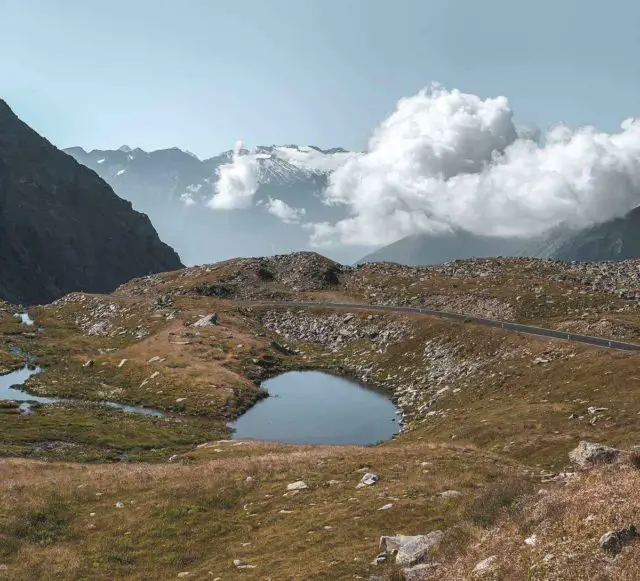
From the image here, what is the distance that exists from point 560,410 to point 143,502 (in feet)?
118

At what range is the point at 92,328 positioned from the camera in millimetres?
131625

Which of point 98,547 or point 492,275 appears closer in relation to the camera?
point 98,547

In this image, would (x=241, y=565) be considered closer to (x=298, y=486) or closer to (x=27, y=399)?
(x=298, y=486)

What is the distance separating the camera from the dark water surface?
63094 millimetres

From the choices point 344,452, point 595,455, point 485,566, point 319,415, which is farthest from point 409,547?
point 319,415

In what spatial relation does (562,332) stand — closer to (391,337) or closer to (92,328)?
(391,337)

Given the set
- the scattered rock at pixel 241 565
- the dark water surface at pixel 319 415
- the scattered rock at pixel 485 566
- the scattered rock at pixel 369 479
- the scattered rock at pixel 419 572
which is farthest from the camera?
the dark water surface at pixel 319 415

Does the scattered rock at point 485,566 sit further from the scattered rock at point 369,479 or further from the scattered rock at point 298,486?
the scattered rock at point 298,486

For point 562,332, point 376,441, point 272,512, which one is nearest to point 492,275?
point 562,332

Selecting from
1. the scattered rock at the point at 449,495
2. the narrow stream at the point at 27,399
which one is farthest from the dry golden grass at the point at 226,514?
the narrow stream at the point at 27,399

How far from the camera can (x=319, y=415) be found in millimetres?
71312

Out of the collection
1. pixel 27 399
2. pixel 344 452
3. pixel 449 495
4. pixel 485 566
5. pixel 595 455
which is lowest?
pixel 344 452

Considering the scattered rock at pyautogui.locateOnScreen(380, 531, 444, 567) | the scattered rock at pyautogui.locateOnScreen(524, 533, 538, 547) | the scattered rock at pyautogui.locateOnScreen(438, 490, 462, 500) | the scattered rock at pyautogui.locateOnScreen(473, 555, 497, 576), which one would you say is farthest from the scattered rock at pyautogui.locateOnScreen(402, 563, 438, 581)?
the scattered rock at pyautogui.locateOnScreen(438, 490, 462, 500)

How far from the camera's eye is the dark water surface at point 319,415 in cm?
6309
